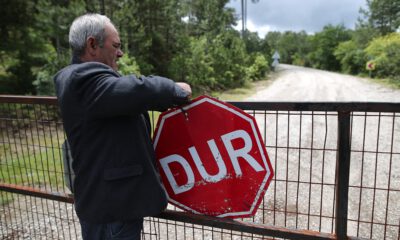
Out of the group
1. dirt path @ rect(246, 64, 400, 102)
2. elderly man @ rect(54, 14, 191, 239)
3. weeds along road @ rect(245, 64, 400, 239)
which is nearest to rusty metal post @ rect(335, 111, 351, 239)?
weeds along road @ rect(245, 64, 400, 239)

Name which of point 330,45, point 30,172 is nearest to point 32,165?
point 30,172

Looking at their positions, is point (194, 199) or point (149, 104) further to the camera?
point (194, 199)

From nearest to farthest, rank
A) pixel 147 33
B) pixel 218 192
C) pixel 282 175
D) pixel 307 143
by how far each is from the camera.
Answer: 1. pixel 218 192
2. pixel 282 175
3. pixel 307 143
4. pixel 147 33

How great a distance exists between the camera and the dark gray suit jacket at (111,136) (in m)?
1.69

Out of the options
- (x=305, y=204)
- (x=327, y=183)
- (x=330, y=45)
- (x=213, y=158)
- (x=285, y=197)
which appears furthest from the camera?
(x=330, y=45)

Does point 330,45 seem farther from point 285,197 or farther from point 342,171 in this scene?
point 342,171

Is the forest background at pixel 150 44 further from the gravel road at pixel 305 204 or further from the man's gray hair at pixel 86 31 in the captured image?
the man's gray hair at pixel 86 31

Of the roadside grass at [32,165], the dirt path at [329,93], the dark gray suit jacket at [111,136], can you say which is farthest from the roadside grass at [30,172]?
the dirt path at [329,93]

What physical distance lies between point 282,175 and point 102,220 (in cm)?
446

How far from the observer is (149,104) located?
173cm

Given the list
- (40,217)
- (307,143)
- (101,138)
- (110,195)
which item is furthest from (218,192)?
(307,143)

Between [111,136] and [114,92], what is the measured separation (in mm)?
281

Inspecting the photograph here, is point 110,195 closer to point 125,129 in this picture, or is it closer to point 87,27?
point 125,129

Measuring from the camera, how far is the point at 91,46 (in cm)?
183
